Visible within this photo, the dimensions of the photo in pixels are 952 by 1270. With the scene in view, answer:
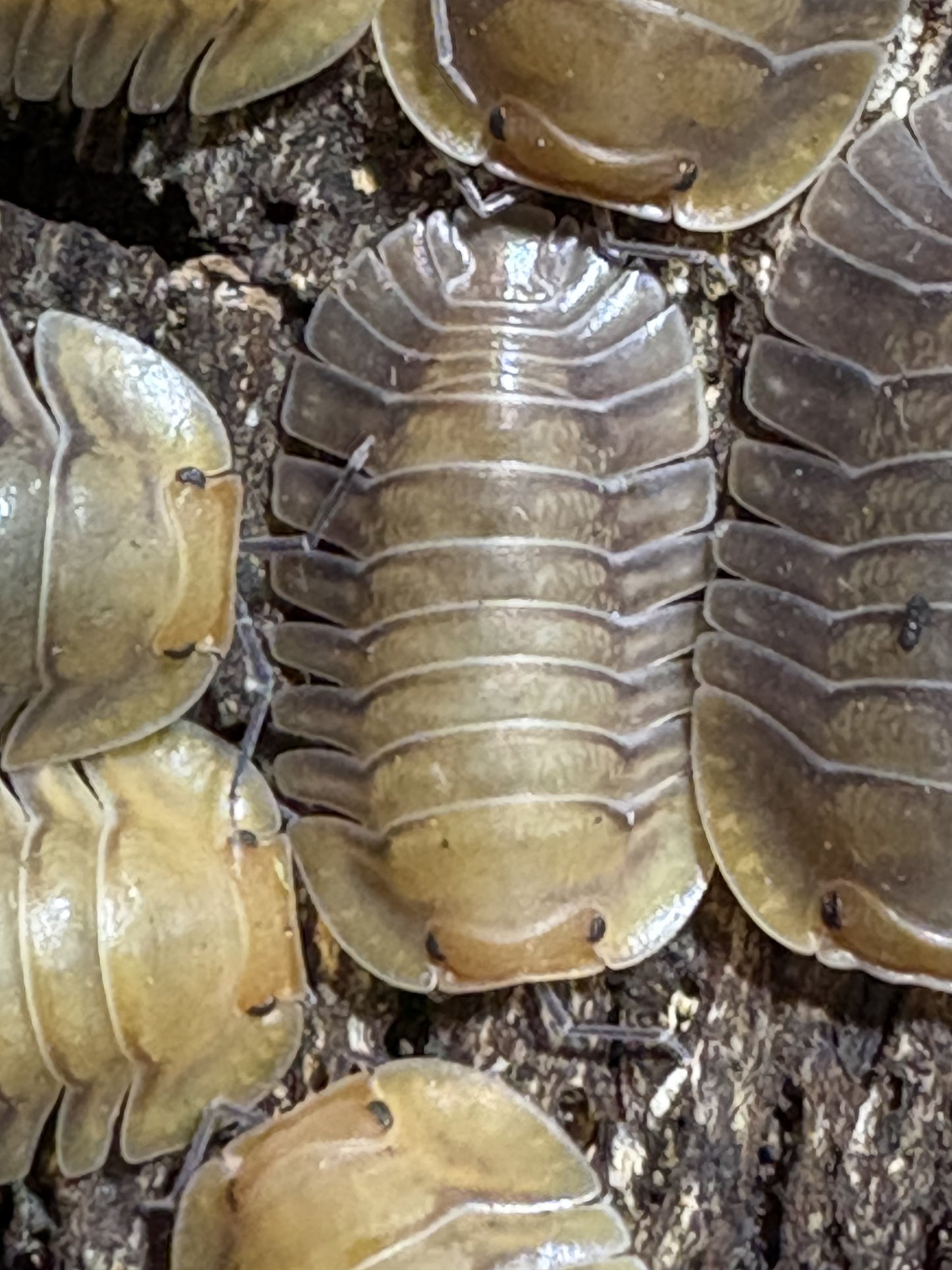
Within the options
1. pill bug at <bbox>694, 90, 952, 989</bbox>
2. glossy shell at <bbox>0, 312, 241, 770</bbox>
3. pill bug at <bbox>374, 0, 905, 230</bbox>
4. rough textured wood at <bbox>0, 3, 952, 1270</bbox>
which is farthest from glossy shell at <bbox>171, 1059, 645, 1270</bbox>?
pill bug at <bbox>374, 0, 905, 230</bbox>

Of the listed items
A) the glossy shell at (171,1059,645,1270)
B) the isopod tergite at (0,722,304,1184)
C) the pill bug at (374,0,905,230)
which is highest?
the pill bug at (374,0,905,230)


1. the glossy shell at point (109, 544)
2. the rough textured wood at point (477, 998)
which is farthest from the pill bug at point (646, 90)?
the glossy shell at point (109, 544)

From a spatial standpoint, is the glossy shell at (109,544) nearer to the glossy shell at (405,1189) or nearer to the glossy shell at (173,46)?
the glossy shell at (173,46)

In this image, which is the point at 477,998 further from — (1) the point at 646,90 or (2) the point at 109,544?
(1) the point at 646,90

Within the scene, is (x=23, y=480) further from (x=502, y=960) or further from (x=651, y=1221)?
(x=651, y=1221)

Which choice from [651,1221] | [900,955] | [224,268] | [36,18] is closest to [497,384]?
[224,268]

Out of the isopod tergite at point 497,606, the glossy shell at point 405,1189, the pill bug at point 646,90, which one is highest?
the pill bug at point 646,90

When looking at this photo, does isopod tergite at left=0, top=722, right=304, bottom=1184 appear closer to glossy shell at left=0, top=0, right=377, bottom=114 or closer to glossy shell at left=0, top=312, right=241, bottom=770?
glossy shell at left=0, top=312, right=241, bottom=770
